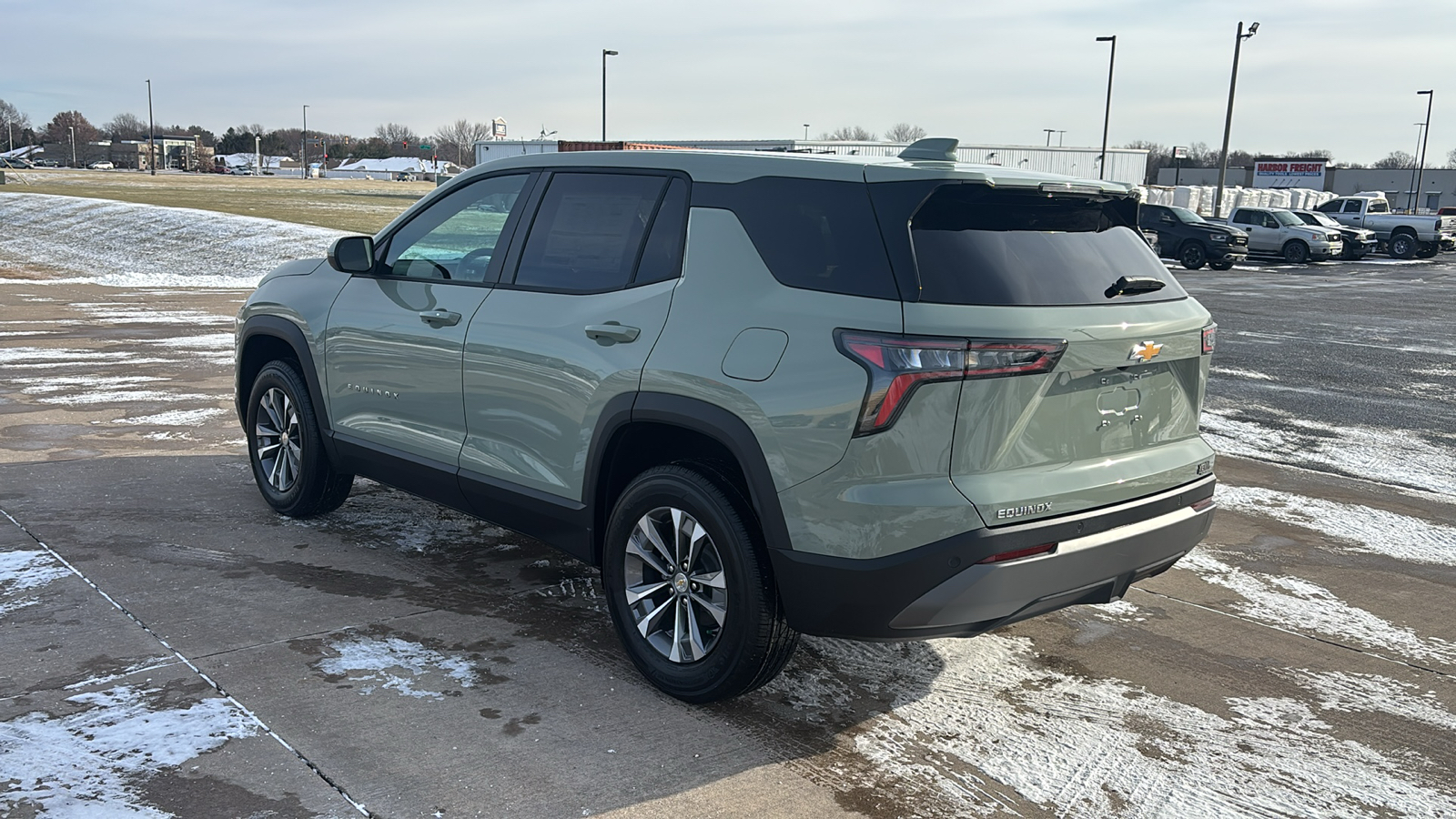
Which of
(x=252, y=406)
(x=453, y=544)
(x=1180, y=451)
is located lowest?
(x=453, y=544)

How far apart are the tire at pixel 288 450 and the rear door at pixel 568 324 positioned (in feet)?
4.63

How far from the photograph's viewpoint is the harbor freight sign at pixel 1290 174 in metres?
76.1

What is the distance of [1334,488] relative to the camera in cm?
720

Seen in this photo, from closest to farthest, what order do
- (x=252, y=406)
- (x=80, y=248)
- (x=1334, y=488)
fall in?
(x=252, y=406), (x=1334, y=488), (x=80, y=248)

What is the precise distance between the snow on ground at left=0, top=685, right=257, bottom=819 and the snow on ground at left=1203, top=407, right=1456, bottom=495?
704 centimetres

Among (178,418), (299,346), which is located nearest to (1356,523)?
(299,346)

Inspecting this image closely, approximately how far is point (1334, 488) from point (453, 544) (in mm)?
5431

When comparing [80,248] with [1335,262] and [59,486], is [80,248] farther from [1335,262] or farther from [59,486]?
[1335,262]

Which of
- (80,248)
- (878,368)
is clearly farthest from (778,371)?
(80,248)

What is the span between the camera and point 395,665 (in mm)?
4094

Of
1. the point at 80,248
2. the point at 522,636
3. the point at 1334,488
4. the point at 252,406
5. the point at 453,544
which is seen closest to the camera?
the point at 522,636

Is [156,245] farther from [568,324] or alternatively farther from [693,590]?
[693,590]

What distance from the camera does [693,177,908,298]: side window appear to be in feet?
11.1

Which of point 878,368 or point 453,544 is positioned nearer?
point 878,368
